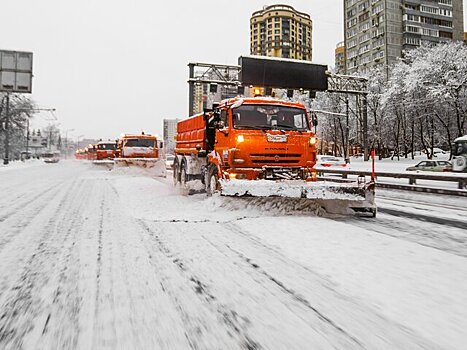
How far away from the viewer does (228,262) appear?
12.5 ft

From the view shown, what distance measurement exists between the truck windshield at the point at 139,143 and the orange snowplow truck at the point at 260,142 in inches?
456

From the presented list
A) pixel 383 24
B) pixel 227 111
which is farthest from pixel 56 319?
pixel 383 24

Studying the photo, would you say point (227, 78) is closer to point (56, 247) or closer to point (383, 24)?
point (56, 247)

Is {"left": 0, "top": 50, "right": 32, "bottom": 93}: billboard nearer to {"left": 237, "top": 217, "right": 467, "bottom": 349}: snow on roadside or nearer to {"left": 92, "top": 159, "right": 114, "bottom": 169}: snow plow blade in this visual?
{"left": 92, "top": 159, "right": 114, "bottom": 169}: snow plow blade

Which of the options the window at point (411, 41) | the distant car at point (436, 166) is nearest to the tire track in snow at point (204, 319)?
the distant car at point (436, 166)

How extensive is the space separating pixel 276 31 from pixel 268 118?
140 m

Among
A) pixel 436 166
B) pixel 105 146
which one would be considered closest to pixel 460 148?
pixel 436 166

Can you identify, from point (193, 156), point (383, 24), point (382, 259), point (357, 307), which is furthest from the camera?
point (383, 24)

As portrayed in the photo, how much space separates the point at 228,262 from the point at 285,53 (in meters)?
147

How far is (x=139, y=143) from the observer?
1973 cm

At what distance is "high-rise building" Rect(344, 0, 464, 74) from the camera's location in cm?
7594

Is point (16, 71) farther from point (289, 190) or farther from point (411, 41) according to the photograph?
point (411, 41)

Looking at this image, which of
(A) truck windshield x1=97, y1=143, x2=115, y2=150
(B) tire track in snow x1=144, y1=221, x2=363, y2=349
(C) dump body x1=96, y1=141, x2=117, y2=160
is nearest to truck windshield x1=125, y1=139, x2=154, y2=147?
(C) dump body x1=96, y1=141, x2=117, y2=160

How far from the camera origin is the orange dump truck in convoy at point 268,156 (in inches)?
260
